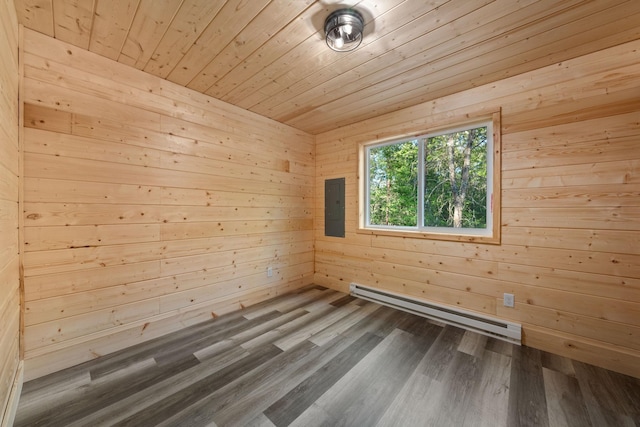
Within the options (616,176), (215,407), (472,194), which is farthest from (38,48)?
(616,176)

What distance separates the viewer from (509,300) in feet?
6.98

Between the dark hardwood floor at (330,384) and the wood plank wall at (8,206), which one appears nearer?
the wood plank wall at (8,206)

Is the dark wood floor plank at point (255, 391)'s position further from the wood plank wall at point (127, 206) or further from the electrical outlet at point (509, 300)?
the electrical outlet at point (509, 300)

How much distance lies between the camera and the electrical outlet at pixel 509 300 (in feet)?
6.94

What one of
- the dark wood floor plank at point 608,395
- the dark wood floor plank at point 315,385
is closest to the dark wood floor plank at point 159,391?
the dark wood floor plank at point 315,385

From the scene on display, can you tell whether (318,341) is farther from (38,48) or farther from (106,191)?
(38,48)

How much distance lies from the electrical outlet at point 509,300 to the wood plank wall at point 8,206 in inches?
128

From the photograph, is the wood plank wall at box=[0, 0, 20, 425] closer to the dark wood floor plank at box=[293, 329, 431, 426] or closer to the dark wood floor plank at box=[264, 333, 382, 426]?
the dark wood floor plank at box=[264, 333, 382, 426]

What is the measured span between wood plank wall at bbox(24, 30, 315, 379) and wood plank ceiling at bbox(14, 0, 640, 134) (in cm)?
29

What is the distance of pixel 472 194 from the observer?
245cm

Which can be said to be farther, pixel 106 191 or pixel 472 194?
pixel 472 194

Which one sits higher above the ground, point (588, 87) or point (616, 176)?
point (588, 87)

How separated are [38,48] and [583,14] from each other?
3.40m

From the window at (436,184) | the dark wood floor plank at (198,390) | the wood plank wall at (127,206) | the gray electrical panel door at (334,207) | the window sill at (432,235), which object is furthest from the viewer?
the gray electrical panel door at (334,207)
